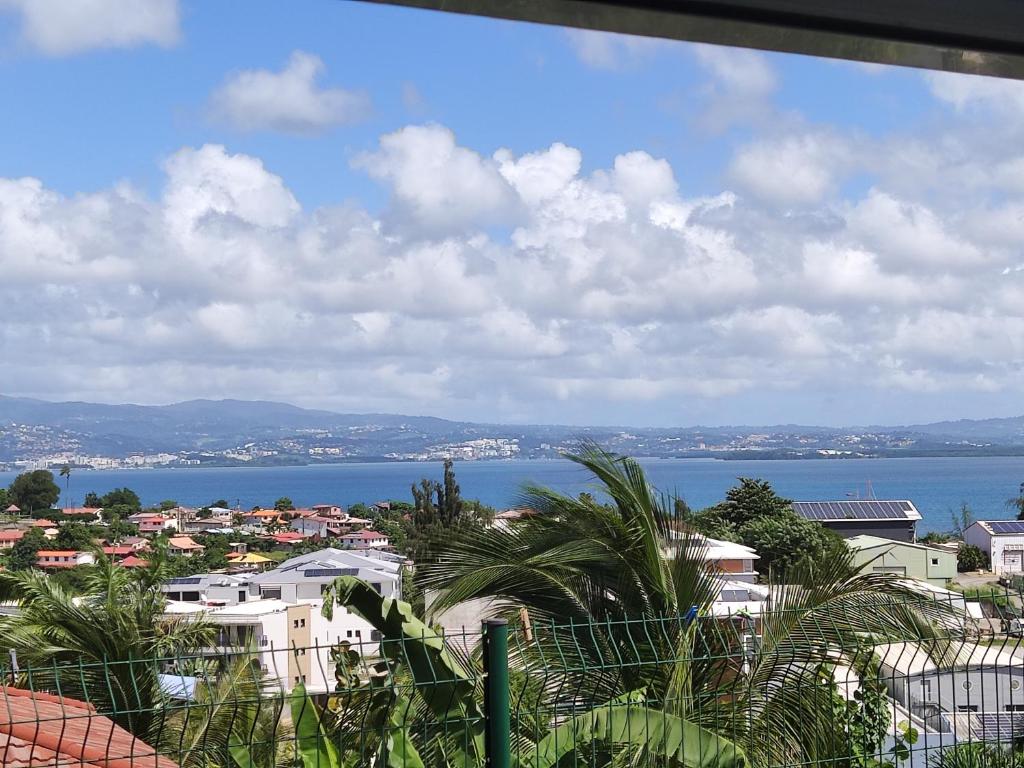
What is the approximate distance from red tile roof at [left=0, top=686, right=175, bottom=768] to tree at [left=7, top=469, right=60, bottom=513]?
91816 millimetres

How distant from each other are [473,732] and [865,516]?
5087 centimetres

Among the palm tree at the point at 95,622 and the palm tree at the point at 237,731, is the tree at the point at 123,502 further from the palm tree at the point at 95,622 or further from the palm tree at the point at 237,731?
the palm tree at the point at 237,731

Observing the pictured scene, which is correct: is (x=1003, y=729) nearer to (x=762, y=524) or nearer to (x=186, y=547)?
(x=762, y=524)

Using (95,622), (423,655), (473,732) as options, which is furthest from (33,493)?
(473,732)

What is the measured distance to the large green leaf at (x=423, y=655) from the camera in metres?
3.26

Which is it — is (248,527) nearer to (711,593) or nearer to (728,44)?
(711,593)

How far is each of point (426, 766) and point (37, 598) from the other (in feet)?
33.1

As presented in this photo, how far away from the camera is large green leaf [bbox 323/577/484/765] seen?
3.26 metres

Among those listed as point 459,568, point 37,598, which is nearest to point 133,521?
point 37,598

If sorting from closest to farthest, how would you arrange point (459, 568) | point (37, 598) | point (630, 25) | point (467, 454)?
point (630, 25), point (459, 568), point (37, 598), point (467, 454)

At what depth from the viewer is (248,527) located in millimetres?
92938

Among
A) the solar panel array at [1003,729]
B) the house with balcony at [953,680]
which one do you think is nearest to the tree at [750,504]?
the house with balcony at [953,680]

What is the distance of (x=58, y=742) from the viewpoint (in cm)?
292

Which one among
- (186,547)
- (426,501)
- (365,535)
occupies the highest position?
(426,501)
